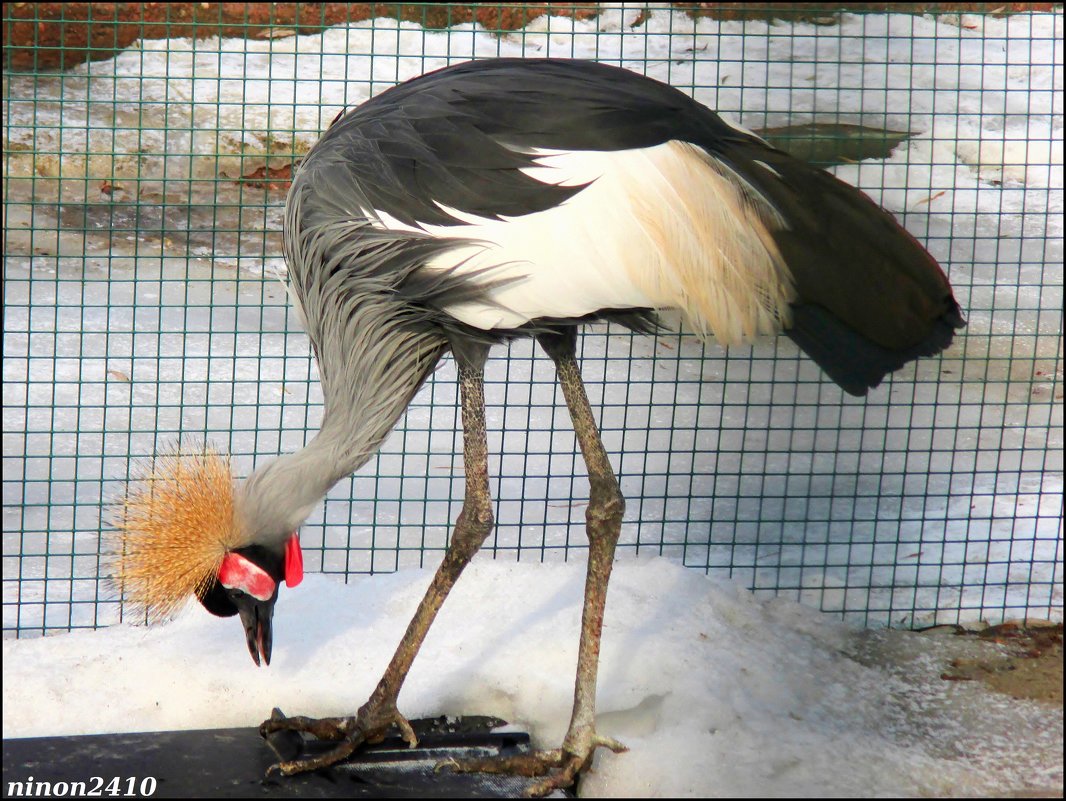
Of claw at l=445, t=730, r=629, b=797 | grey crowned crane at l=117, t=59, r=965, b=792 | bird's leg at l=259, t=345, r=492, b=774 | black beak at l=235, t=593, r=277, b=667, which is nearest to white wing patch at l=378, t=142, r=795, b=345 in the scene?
grey crowned crane at l=117, t=59, r=965, b=792

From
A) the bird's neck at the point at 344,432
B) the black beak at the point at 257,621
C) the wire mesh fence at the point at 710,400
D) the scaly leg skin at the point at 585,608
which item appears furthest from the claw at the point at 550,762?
the wire mesh fence at the point at 710,400

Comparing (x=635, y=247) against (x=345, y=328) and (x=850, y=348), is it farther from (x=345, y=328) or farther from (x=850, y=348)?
(x=345, y=328)

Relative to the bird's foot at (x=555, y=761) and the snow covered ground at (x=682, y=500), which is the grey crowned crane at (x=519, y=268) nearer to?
the bird's foot at (x=555, y=761)

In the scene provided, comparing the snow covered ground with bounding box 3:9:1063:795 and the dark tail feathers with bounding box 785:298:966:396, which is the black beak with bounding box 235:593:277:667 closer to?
the snow covered ground with bounding box 3:9:1063:795

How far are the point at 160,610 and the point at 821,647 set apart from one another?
130 centimetres

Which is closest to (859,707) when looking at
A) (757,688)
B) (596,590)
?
(757,688)

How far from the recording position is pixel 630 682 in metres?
1.92

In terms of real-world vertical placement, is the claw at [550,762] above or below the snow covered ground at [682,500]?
below

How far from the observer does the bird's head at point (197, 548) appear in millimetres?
1615

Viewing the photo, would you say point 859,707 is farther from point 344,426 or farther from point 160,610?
point 160,610

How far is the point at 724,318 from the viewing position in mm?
1518

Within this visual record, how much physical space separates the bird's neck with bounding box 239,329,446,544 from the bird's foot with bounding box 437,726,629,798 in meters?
0.47

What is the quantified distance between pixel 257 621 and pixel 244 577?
0.08 metres

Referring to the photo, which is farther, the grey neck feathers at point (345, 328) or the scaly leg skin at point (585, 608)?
the scaly leg skin at point (585, 608)
